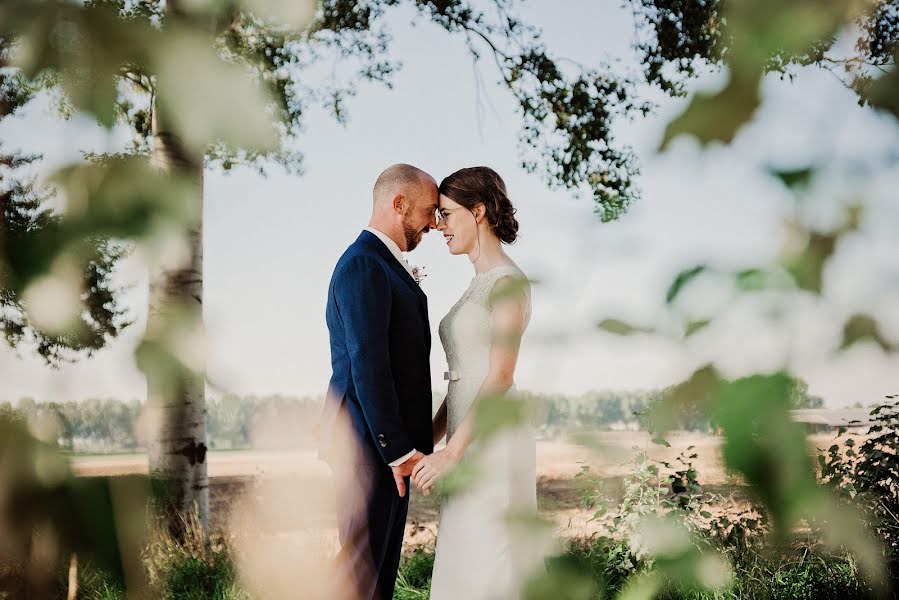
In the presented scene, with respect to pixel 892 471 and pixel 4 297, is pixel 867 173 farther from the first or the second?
pixel 892 471

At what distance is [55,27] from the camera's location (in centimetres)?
49

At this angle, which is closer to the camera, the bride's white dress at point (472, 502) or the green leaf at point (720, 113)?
the green leaf at point (720, 113)

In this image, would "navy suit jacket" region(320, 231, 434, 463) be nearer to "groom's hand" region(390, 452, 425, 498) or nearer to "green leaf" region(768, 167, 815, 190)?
"groom's hand" region(390, 452, 425, 498)

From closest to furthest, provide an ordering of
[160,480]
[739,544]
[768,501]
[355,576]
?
1. [768,501]
2. [160,480]
3. [355,576]
4. [739,544]

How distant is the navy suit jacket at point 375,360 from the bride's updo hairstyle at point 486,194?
0.30 meters

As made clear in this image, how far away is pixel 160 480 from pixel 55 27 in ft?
1.07

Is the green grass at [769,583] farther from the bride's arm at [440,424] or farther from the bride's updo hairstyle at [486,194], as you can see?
the bride's updo hairstyle at [486,194]

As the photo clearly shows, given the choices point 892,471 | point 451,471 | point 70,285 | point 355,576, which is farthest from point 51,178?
point 892,471

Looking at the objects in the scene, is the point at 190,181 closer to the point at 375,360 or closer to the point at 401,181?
the point at 375,360

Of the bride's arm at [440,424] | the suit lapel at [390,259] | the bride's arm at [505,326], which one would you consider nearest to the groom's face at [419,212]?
the suit lapel at [390,259]

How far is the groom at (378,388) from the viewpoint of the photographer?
235 cm

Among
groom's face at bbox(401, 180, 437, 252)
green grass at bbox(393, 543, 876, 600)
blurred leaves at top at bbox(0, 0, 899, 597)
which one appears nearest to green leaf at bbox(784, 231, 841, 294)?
blurred leaves at top at bbox(0, 0, 899, 597)

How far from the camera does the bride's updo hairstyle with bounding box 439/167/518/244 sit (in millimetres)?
2594

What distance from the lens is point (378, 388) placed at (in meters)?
2.33
